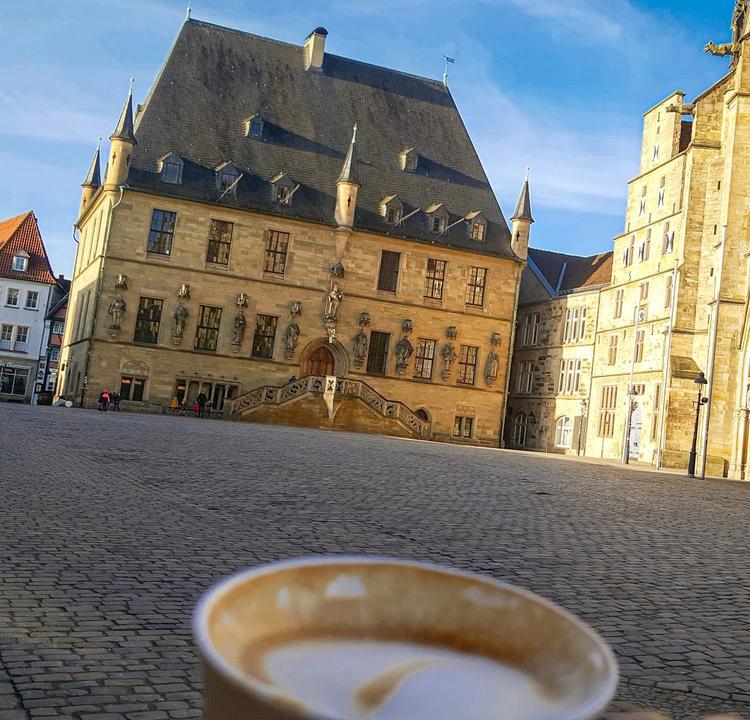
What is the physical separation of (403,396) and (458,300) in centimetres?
540

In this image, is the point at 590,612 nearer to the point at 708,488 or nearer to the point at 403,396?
the point at 708,488

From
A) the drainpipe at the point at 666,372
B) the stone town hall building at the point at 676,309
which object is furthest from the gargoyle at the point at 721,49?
the drainpipe at the point at 666,372

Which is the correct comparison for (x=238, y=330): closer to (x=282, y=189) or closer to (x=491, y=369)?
(x=282, y=189)

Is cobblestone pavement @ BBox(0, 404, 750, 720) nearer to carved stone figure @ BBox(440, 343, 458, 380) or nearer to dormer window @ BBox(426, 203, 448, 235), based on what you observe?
carved stone figure @ BBox(440, 343, 458, 380)

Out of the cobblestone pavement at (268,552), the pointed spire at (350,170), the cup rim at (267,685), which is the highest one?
the pointed spire at (350,170)

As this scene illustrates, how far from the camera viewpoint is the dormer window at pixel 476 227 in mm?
44125

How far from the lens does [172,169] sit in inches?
1554

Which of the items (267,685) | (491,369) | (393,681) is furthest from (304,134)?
(267,685)

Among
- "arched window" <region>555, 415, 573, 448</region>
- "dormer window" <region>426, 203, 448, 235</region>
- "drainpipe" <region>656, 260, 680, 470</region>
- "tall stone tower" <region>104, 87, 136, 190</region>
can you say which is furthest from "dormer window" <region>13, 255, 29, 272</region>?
"drainpipe" <region>656, 260, 680, 470</region>

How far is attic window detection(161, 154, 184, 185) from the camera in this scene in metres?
39.3

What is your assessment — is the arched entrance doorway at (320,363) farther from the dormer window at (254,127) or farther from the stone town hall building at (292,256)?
the dormer window at (254,127)

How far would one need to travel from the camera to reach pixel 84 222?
159 feet

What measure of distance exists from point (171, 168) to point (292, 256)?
6406mm

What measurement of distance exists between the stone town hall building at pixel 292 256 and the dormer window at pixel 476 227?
99mm
